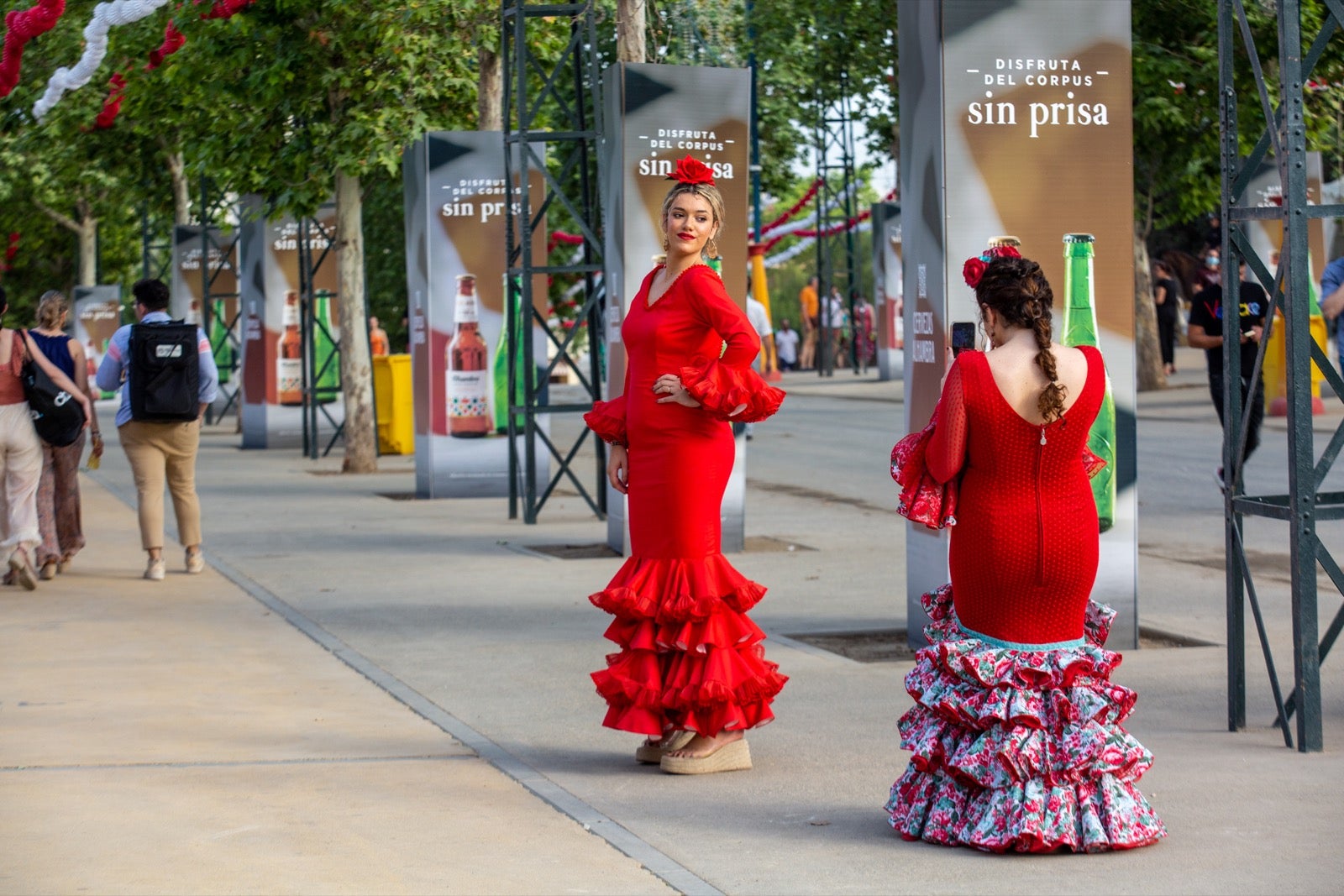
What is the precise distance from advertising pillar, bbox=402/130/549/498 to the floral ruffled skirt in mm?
12567

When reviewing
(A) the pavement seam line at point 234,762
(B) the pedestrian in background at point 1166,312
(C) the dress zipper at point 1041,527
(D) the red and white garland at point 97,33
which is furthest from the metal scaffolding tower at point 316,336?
(C) the dress zipper at point 1041,527

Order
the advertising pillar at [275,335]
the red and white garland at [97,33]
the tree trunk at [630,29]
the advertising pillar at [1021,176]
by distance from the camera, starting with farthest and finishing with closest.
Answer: the advertising pillar at [275,335], the tree trunk at [630,29], the red and white garland at [97,33], the advertising pillar at [1021,176]

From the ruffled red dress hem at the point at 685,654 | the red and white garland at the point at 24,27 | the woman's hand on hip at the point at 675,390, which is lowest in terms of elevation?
the ruffled red dress hem at the point at 685,654

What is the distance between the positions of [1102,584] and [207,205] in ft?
75.7

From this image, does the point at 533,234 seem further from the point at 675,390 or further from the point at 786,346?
the point at 786,346

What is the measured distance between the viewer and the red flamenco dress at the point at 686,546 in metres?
6.81

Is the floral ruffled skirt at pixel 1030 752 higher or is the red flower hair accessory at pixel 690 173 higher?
the red flower hair accessory at pixel 690 173

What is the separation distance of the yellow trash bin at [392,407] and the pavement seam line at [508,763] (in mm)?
13088

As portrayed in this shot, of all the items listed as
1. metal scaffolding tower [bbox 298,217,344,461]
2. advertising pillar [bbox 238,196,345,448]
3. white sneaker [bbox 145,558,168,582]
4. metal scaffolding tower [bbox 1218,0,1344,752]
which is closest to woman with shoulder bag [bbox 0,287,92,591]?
white sneaker [bbox 145,558,168,582]

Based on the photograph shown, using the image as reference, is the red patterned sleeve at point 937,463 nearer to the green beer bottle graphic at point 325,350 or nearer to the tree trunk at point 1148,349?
the green beer bottle graphic at point 325,350

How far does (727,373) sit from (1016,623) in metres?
1.49

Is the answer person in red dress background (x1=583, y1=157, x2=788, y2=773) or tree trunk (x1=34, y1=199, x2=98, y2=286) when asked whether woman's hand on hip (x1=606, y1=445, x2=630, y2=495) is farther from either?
tree trunk (x1=34, y1=199, x2=98, y2=286)

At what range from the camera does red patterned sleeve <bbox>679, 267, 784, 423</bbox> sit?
266 inches

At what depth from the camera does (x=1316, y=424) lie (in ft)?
76.7
